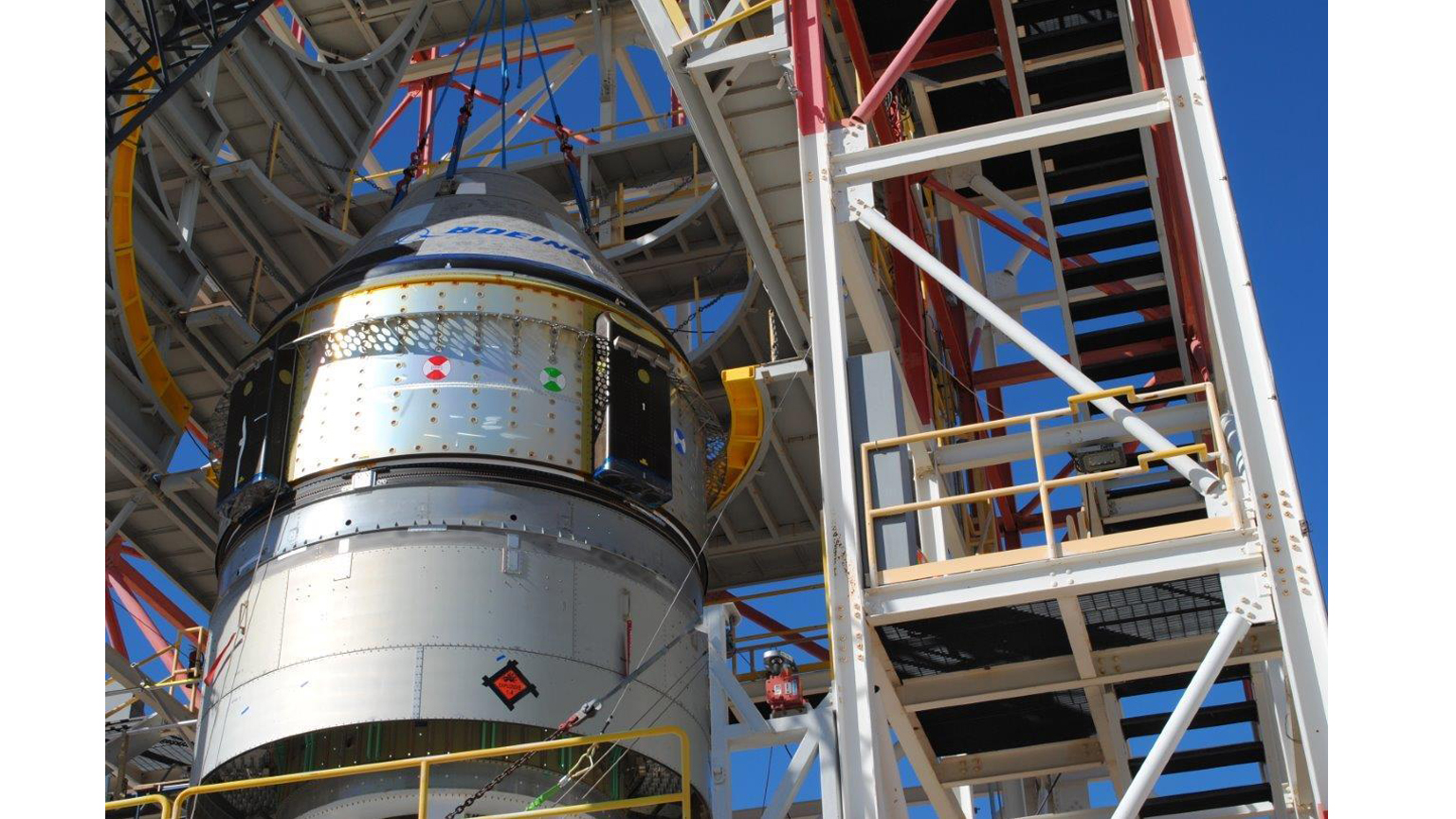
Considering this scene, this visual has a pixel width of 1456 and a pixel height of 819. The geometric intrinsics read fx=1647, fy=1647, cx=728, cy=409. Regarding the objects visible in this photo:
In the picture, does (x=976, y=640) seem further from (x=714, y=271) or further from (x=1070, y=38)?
(x=714, y=271)

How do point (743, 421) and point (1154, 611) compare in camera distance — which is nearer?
point (1154, 611)

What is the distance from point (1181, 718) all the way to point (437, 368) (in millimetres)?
8047

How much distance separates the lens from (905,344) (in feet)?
61.3

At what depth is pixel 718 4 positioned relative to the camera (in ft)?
58.8

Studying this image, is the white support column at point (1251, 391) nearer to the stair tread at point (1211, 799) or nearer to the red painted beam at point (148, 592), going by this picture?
the stair tread at point (1211, 799)

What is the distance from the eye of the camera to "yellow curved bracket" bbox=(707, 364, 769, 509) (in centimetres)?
1983

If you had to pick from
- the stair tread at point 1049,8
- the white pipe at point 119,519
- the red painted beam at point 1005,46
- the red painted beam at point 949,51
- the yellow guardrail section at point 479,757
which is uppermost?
the red painted beam at point 949,51

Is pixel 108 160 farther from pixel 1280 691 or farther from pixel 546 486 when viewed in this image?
pixel 1280 691

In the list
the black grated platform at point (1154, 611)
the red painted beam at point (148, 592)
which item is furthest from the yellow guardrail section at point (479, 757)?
the red painted beam at point (148, 592)

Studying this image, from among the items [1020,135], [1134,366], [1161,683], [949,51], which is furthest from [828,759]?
[949,51]

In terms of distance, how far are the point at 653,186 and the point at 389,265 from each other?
13.2 meters

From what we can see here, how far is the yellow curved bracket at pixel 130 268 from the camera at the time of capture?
73.5 feet

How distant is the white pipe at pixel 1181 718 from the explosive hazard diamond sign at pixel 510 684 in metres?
5.49

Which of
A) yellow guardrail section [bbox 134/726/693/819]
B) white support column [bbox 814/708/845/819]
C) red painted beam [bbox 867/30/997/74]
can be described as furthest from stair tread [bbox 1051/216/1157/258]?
yellow guardrail section [bbox 134/726/693/819]
